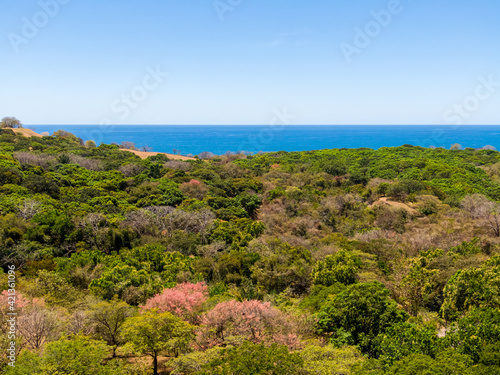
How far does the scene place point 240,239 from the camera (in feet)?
97.0

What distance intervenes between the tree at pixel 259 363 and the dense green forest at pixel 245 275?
4 cm

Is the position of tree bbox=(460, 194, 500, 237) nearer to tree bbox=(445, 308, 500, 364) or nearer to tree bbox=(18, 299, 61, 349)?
tree bbox=(445, 308, 500, 364)

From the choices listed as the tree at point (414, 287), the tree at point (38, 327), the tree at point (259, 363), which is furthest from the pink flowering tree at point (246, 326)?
the tree at point (414, 287)

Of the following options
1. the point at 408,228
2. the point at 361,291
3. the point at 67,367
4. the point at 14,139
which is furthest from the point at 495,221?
the point at 14,139

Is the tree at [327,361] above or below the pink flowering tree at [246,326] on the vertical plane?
above

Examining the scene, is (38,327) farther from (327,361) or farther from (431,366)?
(431,366)

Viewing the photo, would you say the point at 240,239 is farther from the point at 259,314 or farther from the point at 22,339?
the point at 22,339

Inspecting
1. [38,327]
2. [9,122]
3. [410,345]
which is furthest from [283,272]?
[9,122]

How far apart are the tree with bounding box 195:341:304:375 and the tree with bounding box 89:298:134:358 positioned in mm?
6210

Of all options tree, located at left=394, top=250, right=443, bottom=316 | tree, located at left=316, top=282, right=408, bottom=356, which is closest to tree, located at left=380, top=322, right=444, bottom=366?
tree, located at left=316, top=282, right=408, bottom=356

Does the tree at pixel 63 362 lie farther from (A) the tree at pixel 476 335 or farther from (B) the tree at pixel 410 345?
(A) the tree at pixel 476 335

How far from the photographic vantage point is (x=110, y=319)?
15.1 meters

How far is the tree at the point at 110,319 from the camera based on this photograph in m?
14.8

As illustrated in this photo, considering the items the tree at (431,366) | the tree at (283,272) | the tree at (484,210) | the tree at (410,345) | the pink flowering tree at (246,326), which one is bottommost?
the tree at (283,272)
